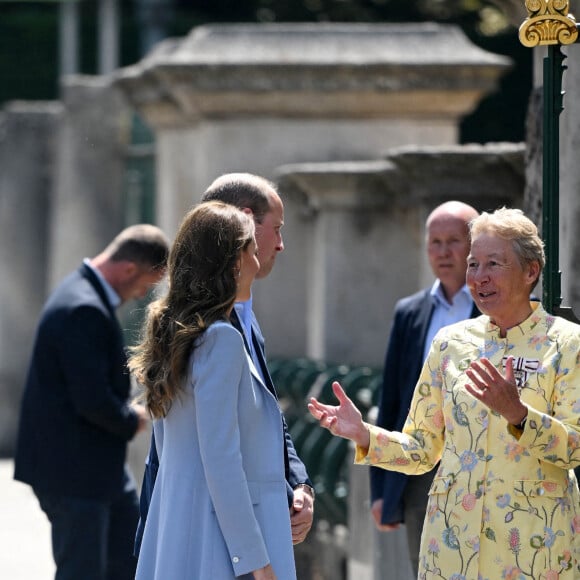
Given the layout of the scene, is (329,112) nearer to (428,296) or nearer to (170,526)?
(428,296)

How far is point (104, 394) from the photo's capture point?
6621mm

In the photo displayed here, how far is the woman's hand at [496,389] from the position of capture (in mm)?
4332

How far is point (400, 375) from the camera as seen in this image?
6.33 metres

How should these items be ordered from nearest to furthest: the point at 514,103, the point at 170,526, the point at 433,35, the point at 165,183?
the point at 170,526
the point at 433,35
the point at 165,183
the point at 514,103

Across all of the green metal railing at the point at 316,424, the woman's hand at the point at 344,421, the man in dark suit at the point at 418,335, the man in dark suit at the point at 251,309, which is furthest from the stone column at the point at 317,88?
the woman's hand at the point at 344,421

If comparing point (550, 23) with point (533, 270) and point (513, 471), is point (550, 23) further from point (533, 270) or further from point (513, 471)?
point (513, 471)

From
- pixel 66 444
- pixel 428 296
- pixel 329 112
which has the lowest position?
pixel 66 444

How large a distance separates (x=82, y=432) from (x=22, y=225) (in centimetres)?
1023

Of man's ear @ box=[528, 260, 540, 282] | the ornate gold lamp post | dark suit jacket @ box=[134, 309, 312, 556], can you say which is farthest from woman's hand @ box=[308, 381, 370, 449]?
the ornate gold lamp post

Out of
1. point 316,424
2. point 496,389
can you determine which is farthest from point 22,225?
point 496,389

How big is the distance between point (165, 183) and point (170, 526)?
7.25 metres

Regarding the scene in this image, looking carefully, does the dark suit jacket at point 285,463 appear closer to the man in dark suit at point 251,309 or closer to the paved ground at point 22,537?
the man in dark suit at point 251,309

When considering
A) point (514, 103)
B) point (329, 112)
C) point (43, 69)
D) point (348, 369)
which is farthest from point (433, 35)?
point (43, 69)

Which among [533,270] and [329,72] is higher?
[329,72]
